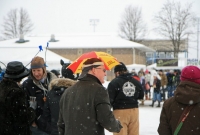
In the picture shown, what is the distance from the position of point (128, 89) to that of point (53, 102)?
92.2 inches

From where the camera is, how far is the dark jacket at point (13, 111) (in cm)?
410

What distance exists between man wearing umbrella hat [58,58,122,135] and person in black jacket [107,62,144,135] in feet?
9.62

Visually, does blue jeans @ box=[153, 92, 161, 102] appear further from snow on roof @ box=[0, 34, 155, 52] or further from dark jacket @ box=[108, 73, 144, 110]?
snow on roof @ box=[0, 34, 155, 52]

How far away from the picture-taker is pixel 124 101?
6.87m

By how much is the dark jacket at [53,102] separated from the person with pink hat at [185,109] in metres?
1.60

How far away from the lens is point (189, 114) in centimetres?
365

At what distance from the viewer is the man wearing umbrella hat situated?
12.1 ft

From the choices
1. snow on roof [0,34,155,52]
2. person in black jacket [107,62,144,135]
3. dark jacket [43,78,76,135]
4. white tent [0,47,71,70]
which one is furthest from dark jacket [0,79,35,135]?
snow on roof [0,34,155,52]

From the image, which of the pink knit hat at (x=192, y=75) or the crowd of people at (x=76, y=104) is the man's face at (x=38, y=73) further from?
the pink knit hat at (x=192, y=75)

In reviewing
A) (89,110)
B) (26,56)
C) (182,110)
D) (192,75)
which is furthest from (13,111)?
(26,56)

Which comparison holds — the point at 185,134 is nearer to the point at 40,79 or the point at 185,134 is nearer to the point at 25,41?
the point at 40,79

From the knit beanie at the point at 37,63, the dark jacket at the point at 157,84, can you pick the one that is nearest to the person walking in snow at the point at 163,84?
the dark jacket at the point at 157,84

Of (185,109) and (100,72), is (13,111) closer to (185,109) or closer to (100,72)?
(100,72)

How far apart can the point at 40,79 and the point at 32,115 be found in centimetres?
103
